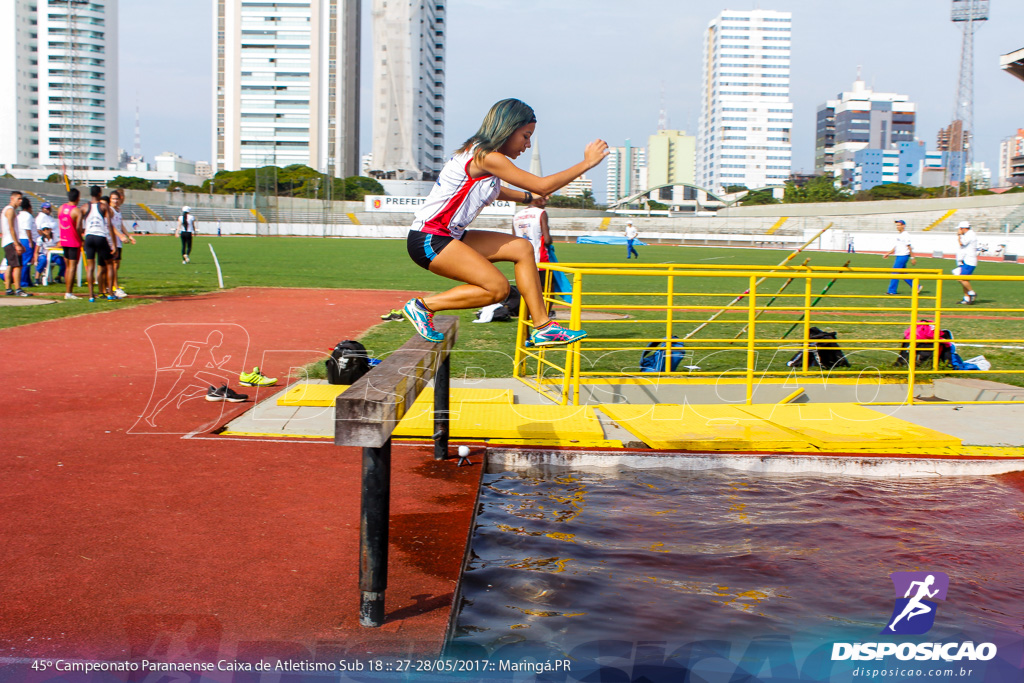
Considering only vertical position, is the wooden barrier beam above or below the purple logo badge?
above

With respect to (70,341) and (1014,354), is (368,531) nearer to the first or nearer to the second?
(70,341)

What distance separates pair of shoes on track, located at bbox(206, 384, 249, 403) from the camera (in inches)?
288

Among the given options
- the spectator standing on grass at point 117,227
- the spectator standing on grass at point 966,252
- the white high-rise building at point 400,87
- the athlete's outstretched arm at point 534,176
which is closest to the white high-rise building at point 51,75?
the white high-rise building at point 400,87

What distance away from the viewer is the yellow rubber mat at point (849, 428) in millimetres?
6133

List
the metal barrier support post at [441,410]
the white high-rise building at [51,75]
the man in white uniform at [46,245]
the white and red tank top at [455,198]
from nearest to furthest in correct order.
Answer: the white and red tank top at [455,198], the metal barrier support post at [441,410], the man in white uniform at [46,245], the white high-rise building at [51,75]

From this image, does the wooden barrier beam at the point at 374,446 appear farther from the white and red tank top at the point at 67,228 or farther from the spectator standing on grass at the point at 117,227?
the white and red tank top at the point at 67,228

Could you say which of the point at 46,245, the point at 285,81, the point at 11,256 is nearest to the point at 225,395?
the point at 11,256

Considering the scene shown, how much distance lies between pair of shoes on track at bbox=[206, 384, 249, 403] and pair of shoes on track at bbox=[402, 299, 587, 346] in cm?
325

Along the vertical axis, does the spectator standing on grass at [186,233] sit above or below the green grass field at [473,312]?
above

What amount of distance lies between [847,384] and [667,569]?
606 centimetres

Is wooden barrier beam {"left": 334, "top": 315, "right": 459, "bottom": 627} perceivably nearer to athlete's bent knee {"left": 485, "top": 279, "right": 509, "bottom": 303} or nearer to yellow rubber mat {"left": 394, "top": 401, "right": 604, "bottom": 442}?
athlete's bent knee {"left": 485, "top": 279, "right": 509, "bottom": 303}

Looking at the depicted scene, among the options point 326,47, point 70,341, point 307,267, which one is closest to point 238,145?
point 326,47

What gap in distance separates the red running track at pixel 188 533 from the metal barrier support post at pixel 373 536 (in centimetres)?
9

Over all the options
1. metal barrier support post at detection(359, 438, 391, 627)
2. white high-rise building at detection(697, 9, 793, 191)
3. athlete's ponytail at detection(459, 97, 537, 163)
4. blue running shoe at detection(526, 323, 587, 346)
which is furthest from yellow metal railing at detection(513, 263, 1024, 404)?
white high-rise building at detection(697, 9, 793, 191)
